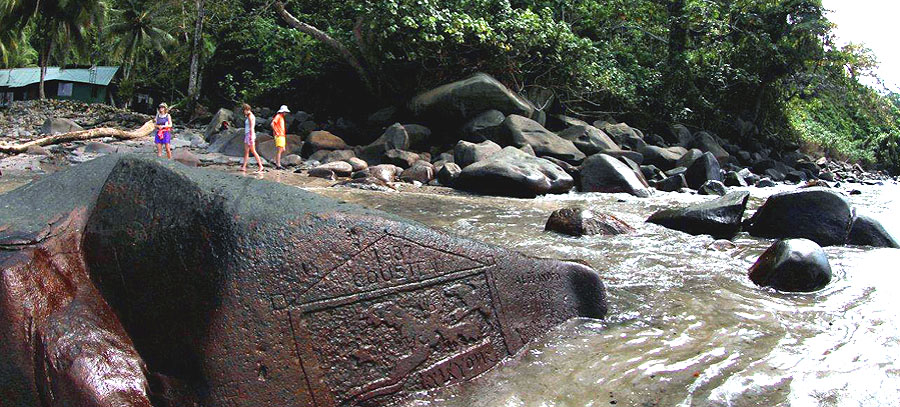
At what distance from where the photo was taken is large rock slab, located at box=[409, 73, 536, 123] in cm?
1307

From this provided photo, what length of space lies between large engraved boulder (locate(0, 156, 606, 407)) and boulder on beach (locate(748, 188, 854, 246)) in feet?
13.1

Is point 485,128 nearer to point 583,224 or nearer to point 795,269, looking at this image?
point 583,224

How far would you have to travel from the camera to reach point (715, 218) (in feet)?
18.3

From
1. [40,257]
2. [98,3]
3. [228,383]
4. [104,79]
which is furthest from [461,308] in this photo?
[104,79]

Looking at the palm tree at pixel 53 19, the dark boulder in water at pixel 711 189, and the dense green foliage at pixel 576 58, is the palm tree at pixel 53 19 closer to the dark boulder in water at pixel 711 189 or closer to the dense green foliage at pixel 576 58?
the dense green foliage at pixel 576 58

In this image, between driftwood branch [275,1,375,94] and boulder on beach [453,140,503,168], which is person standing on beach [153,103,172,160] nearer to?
driftwood branch [275,1,375,94]

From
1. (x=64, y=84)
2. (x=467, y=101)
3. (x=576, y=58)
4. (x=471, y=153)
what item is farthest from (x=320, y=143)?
(x=64, y=84)

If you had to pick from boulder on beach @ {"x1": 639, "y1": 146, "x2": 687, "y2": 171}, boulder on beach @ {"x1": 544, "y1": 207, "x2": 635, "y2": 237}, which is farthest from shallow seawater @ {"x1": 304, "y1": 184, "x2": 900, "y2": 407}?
boulder on beach @ {"x1": 639, "y1": 146, "x2": 687, "y2": 171}

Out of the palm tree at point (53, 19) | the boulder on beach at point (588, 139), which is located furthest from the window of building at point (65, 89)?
the boulder on beach at point (588, 139)

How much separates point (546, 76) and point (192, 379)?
47.2ft

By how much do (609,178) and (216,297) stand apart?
8679 millimetres

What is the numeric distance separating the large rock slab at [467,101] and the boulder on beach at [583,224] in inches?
309

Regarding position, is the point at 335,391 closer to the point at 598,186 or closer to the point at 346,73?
the point at 598,186

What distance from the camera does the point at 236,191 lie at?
2326 mm
